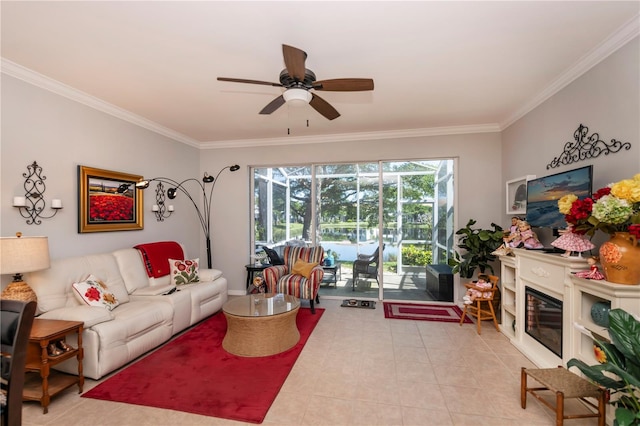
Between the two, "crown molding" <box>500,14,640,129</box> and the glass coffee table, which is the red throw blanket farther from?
"crown molding" <box>500,14,640,129</box>

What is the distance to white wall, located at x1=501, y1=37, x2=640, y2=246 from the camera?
6.88ft

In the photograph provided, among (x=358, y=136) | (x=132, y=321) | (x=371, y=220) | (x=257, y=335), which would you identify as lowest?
(x=257, y=335)

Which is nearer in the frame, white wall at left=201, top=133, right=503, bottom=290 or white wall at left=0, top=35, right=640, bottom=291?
white wall at left=0, top=35, right=640, bottom=291

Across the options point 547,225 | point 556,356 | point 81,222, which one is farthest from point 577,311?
point 81,222

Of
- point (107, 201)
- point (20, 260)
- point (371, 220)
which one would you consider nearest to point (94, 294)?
point (20, 260)

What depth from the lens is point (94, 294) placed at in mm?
2730

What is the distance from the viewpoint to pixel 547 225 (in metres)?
2.78

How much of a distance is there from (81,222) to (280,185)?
2.87 metres

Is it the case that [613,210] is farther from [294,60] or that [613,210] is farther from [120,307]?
[120,307]

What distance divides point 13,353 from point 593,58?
4.22 m

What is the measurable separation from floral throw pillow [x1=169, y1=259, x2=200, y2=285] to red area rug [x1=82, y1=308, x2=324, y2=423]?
85 centimetres

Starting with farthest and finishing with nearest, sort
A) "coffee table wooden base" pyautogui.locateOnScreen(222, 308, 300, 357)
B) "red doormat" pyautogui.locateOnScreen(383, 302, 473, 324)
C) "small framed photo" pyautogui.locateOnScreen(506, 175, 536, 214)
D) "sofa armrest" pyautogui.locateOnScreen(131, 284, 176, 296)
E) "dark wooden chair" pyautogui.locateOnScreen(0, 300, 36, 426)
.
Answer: "red doormat" pyautogui.locateOnScreen(383, 302, 473, 324) < "small framed photo" pyautogui.locateOnScreen(506, 175, 536, 214) < "sofa armrest" pyautogui.locateOnScreen(131, 284, 176, 296) < "coffee table wooden base" pyautogui.locateOnScreen(222, 308, 300, 357) < "dark wooden chair" pyautogui.locateOnScreen(0, 300, 36, 426)

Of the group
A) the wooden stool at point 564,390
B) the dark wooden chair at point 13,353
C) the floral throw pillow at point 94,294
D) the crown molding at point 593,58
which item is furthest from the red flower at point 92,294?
the crown molding at point 593,58

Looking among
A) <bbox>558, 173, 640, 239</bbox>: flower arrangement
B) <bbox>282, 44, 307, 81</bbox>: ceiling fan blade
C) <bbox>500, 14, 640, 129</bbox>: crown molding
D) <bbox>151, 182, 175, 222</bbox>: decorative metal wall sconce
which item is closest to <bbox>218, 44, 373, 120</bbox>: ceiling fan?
<bbox>282, 44, 307, 81</bbox>: ceiling fan blade
